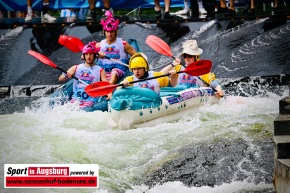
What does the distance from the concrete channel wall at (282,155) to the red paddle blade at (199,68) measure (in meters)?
3.27

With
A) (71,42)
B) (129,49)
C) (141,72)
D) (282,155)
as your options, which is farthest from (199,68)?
(282,155)

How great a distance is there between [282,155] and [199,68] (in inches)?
152

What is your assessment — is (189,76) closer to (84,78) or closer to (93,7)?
(84,78)

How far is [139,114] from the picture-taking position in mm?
11523

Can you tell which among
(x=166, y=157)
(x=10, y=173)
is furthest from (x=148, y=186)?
(x=10, y=173)

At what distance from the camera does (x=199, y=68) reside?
1206 cm

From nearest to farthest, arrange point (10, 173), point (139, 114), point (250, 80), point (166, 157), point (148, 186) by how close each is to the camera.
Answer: point (10, 173) < point (148, 186) < point (166, 157) < point (139, 114) < point (250, 80)

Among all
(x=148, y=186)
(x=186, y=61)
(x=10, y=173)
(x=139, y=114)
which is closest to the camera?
(x=10, y=173)

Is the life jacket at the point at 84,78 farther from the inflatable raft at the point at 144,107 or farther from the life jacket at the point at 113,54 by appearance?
the inflatable raft at the point at 144,107

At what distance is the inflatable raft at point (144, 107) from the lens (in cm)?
1141

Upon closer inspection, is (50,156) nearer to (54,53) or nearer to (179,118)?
(179,118)

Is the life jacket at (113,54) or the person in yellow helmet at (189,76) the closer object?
the person in yellow helmet at (189,76)

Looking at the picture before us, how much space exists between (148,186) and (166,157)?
81cm

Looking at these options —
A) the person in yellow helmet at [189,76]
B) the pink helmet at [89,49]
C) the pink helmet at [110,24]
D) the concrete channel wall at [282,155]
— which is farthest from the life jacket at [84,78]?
the concrete channel wall at [282,155]
